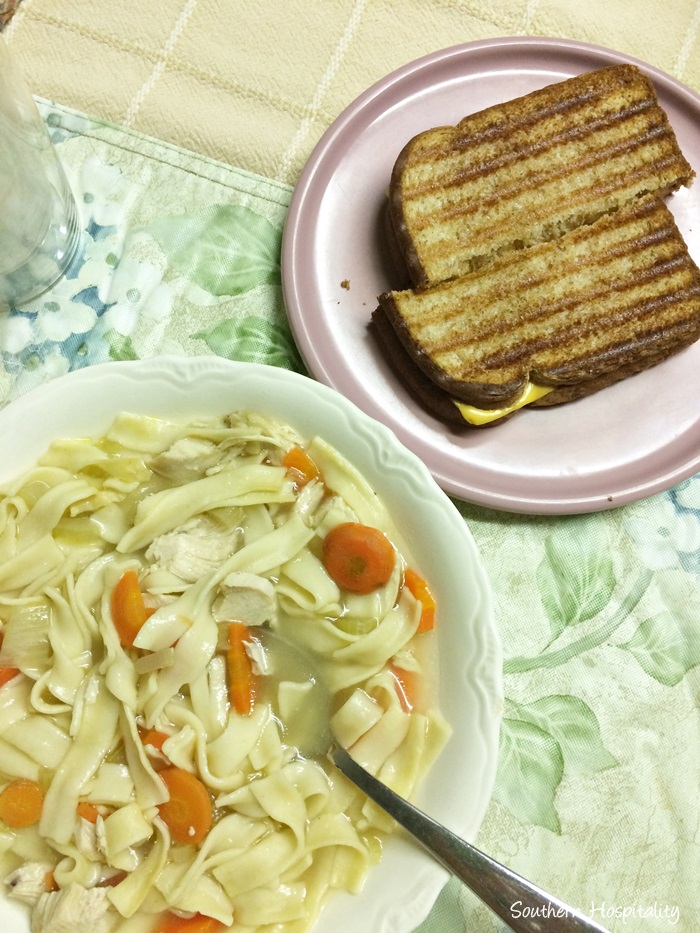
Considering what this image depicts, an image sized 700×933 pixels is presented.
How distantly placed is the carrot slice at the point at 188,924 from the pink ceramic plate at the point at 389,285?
5.17 feet

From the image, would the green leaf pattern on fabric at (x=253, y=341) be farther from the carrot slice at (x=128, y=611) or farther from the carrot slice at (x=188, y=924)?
the carrot slice at (x=188, y=924)

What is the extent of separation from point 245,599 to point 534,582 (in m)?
1.11

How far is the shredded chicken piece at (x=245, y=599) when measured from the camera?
2383 millimetres

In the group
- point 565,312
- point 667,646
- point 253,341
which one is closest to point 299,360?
point 253,341

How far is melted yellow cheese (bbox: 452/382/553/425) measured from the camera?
267 cm

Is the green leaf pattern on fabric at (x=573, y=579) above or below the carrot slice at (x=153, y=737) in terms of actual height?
above

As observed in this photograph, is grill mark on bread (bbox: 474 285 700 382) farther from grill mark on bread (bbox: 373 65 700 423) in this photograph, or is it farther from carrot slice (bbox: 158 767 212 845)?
carrot slice (bbox: 158 767 212 845)

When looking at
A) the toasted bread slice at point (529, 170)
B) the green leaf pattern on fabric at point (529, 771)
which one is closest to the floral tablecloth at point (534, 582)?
the green leaf pattern on fabric at point (529, 771)

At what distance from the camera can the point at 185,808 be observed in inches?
89.1

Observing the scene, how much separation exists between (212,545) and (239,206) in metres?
1.49

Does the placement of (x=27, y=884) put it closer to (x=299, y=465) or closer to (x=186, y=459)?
A: (x=186, y=459)

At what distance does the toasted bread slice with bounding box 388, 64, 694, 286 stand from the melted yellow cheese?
550 mm

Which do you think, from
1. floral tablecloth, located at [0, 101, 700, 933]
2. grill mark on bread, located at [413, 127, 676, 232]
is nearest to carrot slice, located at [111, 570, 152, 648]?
floral tablecloth, located at [0, 101, 700, 933]

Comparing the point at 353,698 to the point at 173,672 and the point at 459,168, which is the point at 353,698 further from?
the point at 459,168
